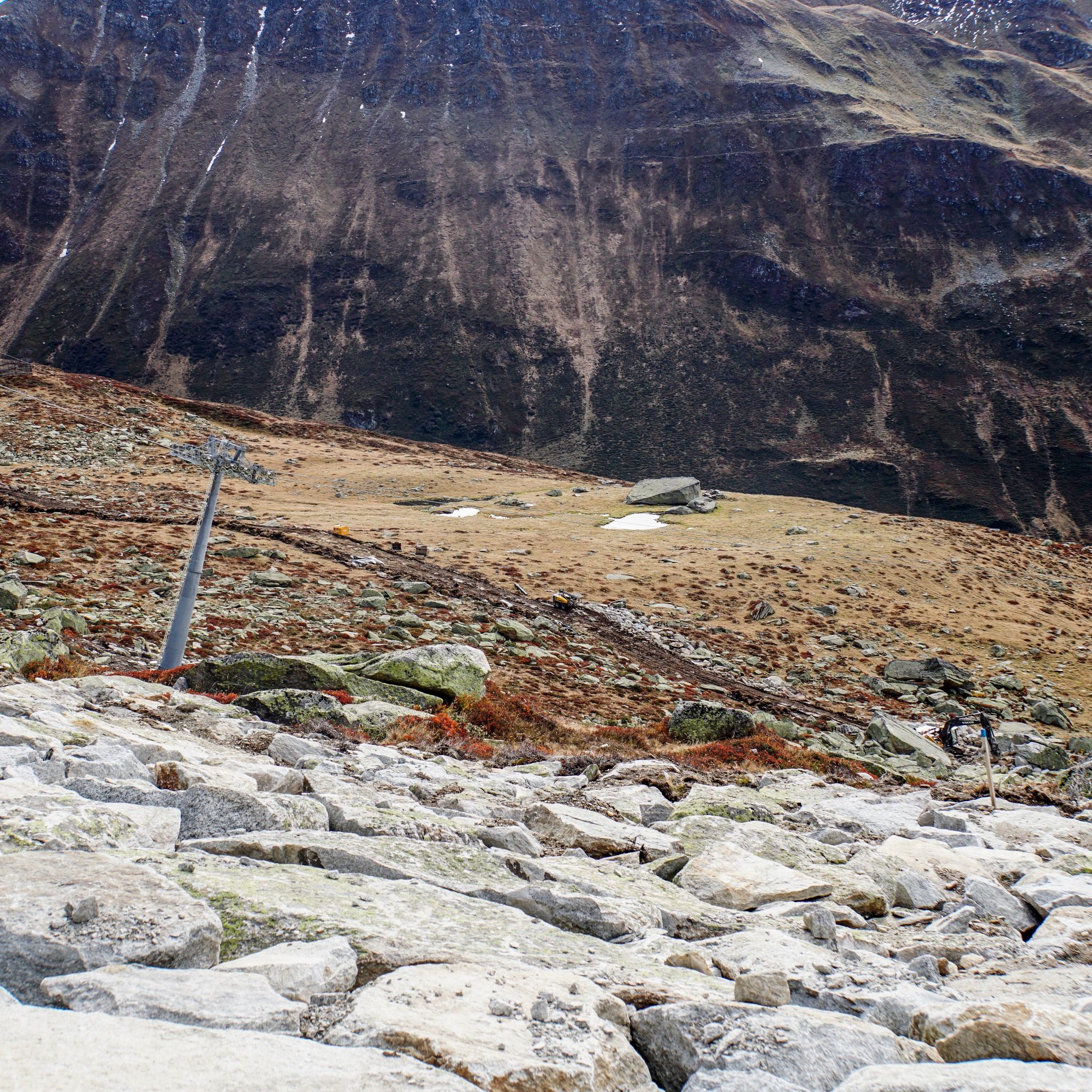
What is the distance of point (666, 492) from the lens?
50500 mm

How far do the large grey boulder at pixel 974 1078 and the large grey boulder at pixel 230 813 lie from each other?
354 centimetres

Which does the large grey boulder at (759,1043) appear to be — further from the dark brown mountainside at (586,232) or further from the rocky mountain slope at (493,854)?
the dark brown mountainside at (586,232)

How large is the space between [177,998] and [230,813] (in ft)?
8.62

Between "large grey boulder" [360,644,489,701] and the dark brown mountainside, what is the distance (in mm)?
92444

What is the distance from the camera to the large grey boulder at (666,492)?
Answer: 5019cm

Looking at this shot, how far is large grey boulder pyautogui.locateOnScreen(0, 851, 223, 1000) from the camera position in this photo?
9.04 feet

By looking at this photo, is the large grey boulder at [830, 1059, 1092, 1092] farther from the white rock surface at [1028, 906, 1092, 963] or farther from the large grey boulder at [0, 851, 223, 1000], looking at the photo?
the white rock surface at [1028, 906, 1092, 963]

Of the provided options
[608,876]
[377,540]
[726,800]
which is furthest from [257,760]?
[377,540]

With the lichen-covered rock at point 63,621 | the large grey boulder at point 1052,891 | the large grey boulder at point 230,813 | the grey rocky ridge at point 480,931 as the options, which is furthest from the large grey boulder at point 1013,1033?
the lichen-covered rock at point 63,621

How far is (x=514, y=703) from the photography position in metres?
16.2

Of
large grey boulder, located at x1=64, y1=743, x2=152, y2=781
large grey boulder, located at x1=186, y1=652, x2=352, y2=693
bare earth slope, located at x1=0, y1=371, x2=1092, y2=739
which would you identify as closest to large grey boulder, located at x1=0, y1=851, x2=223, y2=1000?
large grey boulder, located at x1=64, y1=743, x2=152, y2=781

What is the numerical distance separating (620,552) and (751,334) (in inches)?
3847

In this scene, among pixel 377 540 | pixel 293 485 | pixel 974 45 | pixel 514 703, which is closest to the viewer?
pixel 514 703

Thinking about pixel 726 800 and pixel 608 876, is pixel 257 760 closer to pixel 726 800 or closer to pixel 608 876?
pixel 608 876
